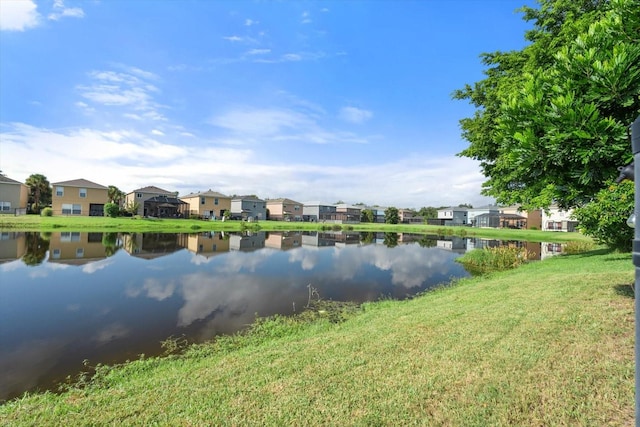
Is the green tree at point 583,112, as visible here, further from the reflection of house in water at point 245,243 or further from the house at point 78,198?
the house at point 78,198

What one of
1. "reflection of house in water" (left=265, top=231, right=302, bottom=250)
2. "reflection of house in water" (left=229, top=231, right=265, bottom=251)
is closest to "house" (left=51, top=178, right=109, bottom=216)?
"reflection of house in water" (left=229, top=231, right=265, bottom=251)

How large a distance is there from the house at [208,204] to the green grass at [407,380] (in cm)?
6349

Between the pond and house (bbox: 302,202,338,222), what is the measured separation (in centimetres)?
7413

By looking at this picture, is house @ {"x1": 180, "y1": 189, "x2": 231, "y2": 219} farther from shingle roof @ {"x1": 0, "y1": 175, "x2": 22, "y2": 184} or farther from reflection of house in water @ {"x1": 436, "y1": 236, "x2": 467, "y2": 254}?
reflection of house in water @ {"x1": 436, "y1": 236, "x2": 467, "y2": 254}

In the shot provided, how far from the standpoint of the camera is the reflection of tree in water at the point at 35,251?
16444mm

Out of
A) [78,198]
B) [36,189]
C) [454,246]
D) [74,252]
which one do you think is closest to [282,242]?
[74,252]

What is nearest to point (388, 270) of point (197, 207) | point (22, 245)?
point (22, 245)

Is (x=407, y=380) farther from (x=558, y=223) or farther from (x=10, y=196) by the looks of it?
(x=558, y=223)

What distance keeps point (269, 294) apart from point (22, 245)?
21.9 meters

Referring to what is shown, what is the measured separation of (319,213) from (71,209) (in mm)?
62449

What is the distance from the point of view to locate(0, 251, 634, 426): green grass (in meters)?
3.38

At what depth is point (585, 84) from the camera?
423cm

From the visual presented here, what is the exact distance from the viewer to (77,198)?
50.6 m

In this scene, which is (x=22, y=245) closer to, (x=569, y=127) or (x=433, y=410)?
(x=433, y=410)
